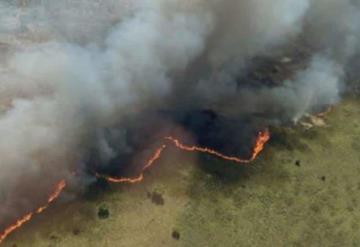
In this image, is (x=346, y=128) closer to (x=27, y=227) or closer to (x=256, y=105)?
(x=256, y=105)

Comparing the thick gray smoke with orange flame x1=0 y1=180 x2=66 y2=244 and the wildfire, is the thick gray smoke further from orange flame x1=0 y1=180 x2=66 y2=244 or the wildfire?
the wildfire

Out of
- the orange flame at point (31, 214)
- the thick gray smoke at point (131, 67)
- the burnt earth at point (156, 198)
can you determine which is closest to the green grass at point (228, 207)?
the burnt earth at point (156, 198)

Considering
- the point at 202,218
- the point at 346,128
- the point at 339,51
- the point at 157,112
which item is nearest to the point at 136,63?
the point at 157,112

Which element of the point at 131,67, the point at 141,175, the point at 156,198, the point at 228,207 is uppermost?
the point at 131,67

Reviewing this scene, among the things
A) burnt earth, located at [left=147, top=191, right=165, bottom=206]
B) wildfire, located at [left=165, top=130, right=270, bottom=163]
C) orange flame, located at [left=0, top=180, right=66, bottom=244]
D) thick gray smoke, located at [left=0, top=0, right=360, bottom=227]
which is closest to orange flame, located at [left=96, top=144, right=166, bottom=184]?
wildfire, located at [left=165, top=130, right=270, bottom=163]

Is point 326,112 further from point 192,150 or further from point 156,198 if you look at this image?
point 156,198

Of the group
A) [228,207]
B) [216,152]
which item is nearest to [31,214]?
[228,207]

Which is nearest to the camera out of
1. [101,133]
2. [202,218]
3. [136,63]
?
[202,218]
